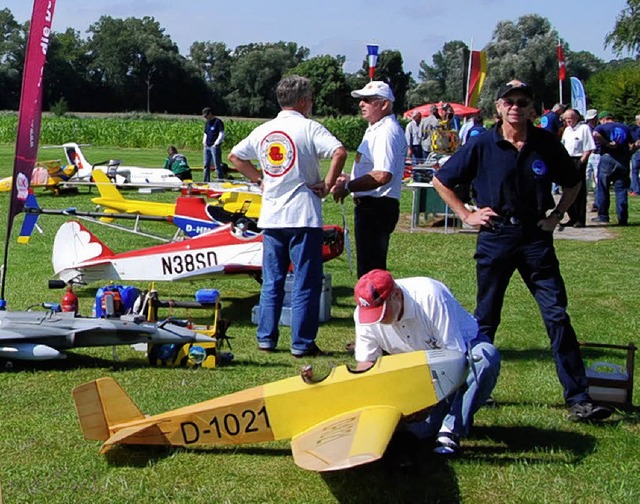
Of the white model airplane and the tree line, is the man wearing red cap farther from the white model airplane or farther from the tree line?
the tree line

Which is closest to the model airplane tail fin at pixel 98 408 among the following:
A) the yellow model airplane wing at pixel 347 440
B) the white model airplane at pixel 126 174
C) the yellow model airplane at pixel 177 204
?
the yellow model airplane wing at pixel 347 440

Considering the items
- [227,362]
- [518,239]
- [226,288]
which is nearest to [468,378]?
[518,239]

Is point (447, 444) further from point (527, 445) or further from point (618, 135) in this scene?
point (618, 135)

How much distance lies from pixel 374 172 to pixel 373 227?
0.44m

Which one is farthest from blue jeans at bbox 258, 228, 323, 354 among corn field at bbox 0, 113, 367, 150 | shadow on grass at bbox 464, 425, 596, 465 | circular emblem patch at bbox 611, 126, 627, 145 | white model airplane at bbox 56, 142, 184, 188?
corn field at bbox 0, 113, 367, 150

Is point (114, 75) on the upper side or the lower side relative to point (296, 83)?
upper

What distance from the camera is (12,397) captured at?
Result: 18.7 feet

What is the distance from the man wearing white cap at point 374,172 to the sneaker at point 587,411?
2.05 meters

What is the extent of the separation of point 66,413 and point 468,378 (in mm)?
2518

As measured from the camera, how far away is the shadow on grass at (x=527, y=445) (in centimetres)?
463

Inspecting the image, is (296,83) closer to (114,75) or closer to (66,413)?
(66,413)

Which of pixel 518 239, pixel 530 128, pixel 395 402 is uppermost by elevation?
pixel 530 128

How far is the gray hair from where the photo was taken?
257 inches

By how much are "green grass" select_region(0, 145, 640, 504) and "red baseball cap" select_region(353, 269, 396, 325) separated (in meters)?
0.80
